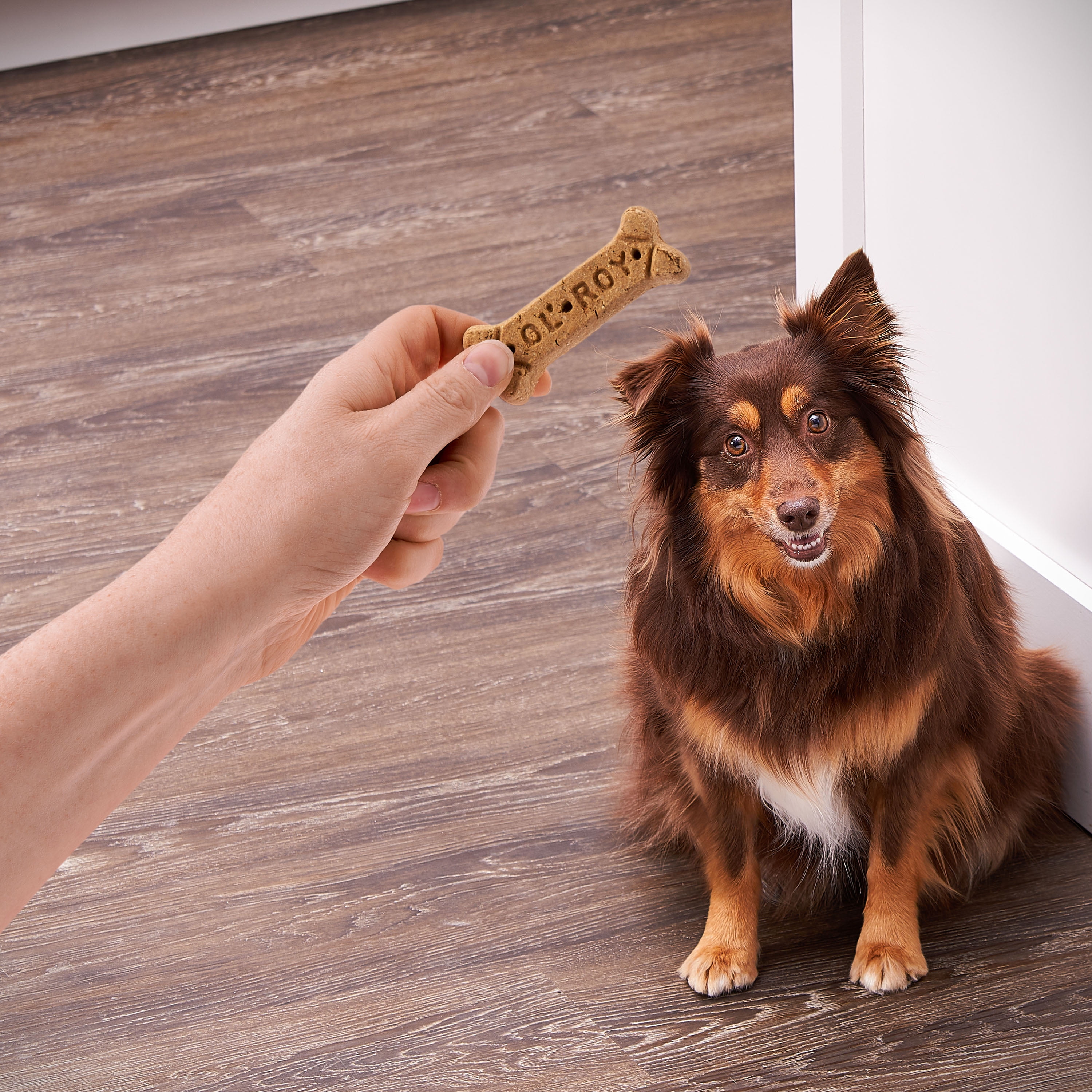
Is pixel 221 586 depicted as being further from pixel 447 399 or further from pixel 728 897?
pixel 728 897

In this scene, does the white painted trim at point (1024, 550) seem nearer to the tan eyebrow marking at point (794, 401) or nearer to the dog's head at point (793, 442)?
the dog's head at point (793, 442)

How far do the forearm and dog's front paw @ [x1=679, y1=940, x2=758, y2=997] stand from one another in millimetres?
830

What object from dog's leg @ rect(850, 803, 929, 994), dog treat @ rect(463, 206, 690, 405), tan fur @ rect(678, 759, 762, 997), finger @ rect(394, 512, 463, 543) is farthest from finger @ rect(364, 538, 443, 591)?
dog's leg @ rect(850, 803, 929, 994)

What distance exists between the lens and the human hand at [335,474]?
4.72ft

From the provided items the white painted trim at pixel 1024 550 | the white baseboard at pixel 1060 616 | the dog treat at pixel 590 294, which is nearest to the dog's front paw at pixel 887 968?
the white baseboard at pixel 1060 616

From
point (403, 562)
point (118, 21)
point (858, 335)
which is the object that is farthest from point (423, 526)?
point (118, 21)

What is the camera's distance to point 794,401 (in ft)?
4.99

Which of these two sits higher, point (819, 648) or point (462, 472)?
point (462, 472)

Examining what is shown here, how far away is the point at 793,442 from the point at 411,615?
1.32m

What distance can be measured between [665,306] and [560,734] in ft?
5.07

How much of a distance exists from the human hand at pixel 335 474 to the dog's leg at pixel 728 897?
2.14 feet

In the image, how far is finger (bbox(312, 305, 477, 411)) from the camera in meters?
1.51

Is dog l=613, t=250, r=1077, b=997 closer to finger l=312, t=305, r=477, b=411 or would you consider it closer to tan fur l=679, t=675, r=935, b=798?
tan fur l=679, t=675, r=935, b=798

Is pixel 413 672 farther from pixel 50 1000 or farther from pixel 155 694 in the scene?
pixel 155 694
